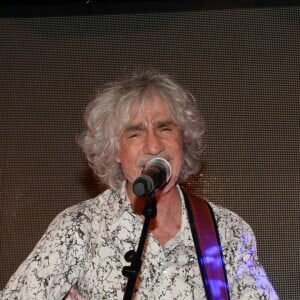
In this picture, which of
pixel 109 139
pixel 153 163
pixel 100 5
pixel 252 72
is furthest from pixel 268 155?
pixel 153 163

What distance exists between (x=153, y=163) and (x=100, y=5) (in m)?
2.34

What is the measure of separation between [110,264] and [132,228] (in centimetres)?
19

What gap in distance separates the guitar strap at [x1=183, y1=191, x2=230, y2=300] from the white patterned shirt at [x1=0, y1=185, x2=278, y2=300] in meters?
0.03

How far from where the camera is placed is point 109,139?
9.50 feet

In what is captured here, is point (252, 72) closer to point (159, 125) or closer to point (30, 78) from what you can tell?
point (30, 78)

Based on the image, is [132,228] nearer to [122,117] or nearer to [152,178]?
[122,117]

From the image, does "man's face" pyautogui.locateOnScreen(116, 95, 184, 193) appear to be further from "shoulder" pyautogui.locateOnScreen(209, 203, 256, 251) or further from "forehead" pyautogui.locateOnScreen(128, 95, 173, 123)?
"shoulder" pyautogui.locateOnScreen(209, 203, 256, 251)

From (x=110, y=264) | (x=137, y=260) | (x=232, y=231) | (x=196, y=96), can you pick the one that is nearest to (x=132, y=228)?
(x=110, y=264)

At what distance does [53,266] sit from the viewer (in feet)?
8.56

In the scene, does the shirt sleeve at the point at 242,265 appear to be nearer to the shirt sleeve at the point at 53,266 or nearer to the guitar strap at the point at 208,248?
the guitar strap at the point at 208,248

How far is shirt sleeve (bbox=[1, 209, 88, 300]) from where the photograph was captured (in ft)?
8.48

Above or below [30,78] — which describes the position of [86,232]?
below

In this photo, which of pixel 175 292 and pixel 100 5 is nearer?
pixel 175 292

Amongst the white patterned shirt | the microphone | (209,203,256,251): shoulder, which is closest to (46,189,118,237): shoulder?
the white patterned shirt
